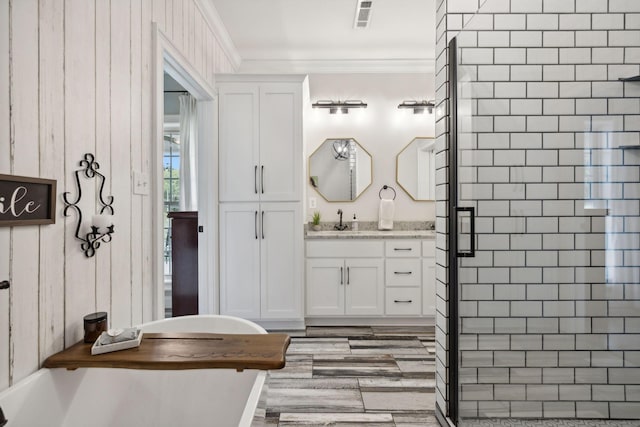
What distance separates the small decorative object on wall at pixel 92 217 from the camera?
1399mm

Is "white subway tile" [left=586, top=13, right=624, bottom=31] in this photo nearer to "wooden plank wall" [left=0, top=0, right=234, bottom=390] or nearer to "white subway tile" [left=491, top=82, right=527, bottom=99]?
"white subway tile" [left=491, top=82, right=527, bottom=99]

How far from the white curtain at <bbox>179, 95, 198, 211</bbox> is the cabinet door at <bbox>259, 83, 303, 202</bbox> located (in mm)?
1229

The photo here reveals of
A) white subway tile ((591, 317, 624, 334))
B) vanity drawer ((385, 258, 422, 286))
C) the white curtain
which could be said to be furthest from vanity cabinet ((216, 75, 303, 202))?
white subway tile ((591, 317, 624, 334))

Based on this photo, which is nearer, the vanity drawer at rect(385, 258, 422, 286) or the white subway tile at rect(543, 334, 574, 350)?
the white subway tile at rect(543, 334, 574, 350)

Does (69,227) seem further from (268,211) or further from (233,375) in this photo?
(268,211)

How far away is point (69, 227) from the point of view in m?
1.36

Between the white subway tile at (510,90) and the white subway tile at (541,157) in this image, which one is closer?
the white subway tile at (541,157)

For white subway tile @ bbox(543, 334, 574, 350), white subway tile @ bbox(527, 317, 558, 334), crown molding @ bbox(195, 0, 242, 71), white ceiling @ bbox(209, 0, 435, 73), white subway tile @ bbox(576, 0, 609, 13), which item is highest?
white ceiling @ bbox(209, 0, 435, 73)

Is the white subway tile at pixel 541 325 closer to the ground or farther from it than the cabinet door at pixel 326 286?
farther from it

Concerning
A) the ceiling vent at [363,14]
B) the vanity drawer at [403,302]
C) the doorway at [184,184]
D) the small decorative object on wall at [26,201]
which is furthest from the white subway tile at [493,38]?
the vanity drawer at [403,302]

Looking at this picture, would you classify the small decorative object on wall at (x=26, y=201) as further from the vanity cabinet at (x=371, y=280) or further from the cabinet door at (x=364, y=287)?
the cabinet door at (x=364, y=287)

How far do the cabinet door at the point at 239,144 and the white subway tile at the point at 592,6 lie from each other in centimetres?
259

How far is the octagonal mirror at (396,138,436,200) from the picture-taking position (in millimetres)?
4113

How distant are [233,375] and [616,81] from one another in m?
1.53
